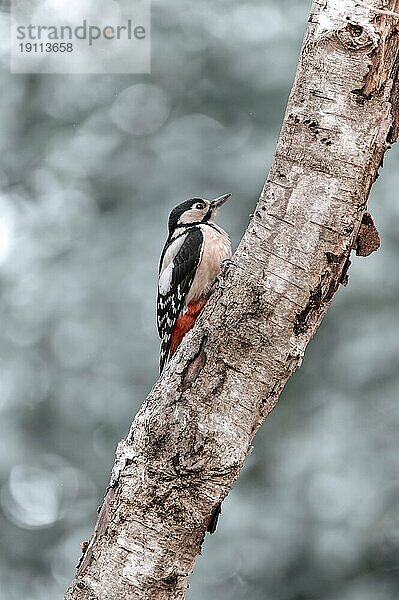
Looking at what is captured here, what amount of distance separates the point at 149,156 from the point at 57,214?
812 mm

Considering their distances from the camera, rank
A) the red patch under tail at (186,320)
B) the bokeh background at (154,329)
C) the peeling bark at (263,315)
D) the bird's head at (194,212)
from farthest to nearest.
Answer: the bokeh background at (154,329) < the bird's head at (194,212) < the red patch under tail at (186,320) < the peeling bark at (263,315)

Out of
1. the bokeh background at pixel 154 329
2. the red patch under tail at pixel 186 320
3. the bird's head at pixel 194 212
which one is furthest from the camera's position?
the bokeh background at pixel 154 329

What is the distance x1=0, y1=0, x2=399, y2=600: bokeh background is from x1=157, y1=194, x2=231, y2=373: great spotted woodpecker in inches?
80.6

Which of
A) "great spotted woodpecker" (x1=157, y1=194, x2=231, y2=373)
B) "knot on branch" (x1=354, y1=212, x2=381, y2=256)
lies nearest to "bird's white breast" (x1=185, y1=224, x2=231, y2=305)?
"great spotted woodpecker" (x1=157, y1=194, x2=231, y2=373)

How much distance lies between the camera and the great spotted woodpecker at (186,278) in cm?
398

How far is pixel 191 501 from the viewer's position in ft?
7.20

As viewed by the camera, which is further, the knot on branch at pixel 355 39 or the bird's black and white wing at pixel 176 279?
the bird's black and white wing at pixel 176 279

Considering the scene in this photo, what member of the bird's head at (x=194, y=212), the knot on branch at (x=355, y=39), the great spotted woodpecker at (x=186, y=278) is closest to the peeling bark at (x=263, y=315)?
the knot on branch at (x=355, y=39)

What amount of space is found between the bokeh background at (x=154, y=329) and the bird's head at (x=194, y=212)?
1832 millimetres

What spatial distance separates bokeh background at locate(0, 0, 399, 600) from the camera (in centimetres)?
606

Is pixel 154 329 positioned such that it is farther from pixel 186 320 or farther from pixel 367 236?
pixel 367 236

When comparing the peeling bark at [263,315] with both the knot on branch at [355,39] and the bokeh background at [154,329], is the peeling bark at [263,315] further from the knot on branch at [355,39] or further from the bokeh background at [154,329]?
the bokeh background at [154,329]

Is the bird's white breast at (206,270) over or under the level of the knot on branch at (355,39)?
over

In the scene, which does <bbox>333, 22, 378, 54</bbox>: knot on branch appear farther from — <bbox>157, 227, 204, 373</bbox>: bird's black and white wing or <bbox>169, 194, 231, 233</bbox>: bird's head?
<bbox>169, 194, 231, 233</bbox>: bird's head
